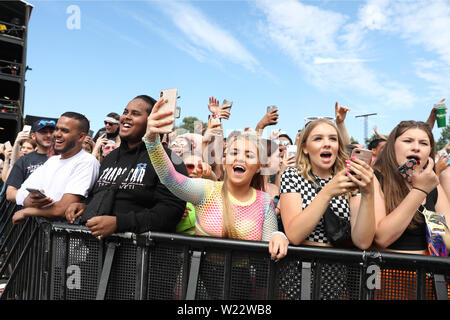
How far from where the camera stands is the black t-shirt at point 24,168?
444 centimetres

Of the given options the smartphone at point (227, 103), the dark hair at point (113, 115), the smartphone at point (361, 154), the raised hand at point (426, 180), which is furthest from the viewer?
the dark hair at point (113, 115)

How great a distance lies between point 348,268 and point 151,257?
1108mm

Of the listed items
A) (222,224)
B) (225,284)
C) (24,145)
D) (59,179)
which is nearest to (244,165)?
(222,224)

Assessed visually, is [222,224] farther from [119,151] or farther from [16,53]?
[16,53]

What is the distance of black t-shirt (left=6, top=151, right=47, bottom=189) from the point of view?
4.44 metres

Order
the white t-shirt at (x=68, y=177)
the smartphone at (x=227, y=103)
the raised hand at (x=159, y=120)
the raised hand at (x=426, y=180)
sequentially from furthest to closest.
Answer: the smartphone at (x=227, y=103) < the white t-shirt at (x=68, y=177) < the raised hand at (x=159, y=120) < the raised hand at (x=426, y=180)

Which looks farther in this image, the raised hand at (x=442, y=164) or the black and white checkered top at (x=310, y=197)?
the raised hand at (x=442, y=164)

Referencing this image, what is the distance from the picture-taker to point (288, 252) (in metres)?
1.87

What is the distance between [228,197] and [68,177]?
149 cm

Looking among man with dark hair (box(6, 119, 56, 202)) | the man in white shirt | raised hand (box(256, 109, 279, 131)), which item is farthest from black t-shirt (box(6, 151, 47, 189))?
raised hand (box(256, 109, 279, 131))

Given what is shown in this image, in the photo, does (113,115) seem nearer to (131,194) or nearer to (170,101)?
(131,194)

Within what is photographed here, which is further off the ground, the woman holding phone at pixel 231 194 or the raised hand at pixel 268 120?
the raised hand at pixel 268 120

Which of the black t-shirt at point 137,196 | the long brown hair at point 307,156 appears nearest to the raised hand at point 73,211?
the black t-shirt at point 137,196

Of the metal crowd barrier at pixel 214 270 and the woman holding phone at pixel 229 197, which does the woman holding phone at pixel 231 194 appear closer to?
the woman holding phone at pixel 229 197
